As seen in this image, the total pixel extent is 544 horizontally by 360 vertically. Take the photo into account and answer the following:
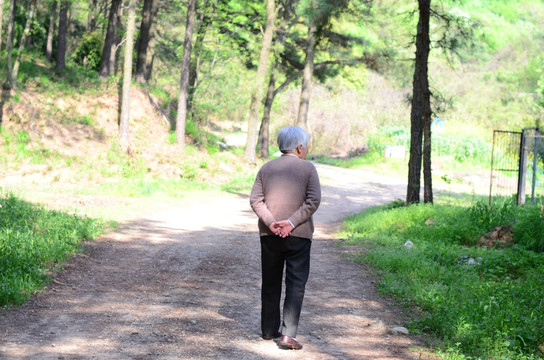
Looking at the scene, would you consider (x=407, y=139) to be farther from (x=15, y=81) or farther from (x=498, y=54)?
(x=498, y=54)

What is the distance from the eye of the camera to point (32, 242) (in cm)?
905

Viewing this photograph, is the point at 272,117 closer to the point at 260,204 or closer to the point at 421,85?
the point at 421,85

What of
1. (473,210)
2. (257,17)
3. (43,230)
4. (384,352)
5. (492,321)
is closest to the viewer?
(384,352)

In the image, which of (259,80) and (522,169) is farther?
(259,80)

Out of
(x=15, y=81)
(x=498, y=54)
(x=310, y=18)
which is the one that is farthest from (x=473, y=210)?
(x=498, y=54)

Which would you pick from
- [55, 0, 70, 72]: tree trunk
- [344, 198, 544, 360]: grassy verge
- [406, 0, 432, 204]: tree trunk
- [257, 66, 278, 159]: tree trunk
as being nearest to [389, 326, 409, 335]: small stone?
[344, 198, 544, 360]: grassy verge

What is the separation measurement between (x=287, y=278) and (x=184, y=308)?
1.69 meters

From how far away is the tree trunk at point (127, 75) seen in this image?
23.2 m

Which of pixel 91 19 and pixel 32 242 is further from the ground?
pixel 91 19

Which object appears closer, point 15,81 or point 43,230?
point 43,230

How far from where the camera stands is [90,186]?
19.4 m

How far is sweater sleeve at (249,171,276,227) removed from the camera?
18.7 ft

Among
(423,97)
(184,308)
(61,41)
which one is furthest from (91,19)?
(184,308)

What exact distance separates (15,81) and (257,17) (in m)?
13.8
